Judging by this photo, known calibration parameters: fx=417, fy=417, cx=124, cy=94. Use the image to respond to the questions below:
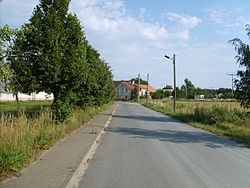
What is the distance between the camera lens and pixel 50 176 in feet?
28.9

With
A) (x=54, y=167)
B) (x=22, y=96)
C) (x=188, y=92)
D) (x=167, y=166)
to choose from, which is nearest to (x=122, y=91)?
(x=188, y=92)

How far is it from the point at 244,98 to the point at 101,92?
1355 cm

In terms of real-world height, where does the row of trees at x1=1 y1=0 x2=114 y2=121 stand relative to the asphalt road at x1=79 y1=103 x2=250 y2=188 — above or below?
above

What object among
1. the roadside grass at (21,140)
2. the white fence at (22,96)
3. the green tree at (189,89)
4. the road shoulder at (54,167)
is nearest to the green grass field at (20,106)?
the white fence at (22,96)

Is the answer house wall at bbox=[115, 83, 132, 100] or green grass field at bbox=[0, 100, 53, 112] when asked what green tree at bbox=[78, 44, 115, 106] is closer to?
green grass field at bbox=[0, 100, 53, 112]

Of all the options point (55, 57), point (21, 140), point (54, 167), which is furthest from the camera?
point (55, 57)

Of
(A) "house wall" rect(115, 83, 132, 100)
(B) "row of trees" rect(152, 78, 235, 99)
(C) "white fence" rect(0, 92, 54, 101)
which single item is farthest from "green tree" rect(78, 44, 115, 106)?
(A) "house wall" rect(115, 83, 132, 100)

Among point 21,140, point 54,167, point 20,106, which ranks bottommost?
point 54,167

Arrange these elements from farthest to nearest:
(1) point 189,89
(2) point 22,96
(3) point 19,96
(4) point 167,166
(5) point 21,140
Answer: (1) point 189,89
(2) point 22,96
(3) point 19,96
(5) point 21,140
(4) point 167,166

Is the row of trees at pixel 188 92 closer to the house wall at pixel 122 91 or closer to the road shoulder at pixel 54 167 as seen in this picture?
the house wall at pixel 122 91

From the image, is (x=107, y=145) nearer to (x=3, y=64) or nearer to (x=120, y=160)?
(x=120, y=160)

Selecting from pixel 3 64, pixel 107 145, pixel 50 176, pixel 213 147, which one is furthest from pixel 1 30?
pixel 213 147

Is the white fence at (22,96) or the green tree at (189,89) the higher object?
the green tree at (189,89)

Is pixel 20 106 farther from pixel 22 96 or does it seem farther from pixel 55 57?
pixel 22 96
